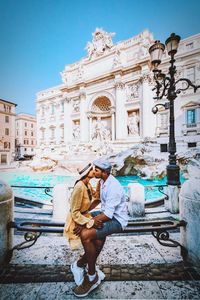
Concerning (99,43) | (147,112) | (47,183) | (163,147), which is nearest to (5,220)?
(47,183)

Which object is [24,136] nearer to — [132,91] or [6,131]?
[6,131]

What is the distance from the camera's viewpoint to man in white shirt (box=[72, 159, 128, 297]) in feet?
5.86

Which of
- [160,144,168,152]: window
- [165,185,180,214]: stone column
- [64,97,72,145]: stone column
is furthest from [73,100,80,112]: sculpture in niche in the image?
[165,185,180,214]: stone column

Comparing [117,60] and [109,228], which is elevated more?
[117,60]

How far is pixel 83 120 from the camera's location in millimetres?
24938

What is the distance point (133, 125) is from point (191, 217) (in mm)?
19806

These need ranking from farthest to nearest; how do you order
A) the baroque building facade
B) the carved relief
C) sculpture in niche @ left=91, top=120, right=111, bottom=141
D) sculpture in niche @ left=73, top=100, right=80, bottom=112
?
sculpture in niche @ left=73, top=100, right=80, bottom=112 → sculpture in niche @ left=91, top=120, right=111, bottom=141 → the carved relief → the baroque building facade

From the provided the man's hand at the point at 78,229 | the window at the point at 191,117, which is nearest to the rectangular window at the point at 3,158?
the window at the point at 191,117

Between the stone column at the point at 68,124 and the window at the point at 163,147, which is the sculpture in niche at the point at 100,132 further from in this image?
the window at the point at 163,147

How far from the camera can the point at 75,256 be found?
7.96 ft

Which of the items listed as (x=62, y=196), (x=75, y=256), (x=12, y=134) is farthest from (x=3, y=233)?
(x=12, y=134)

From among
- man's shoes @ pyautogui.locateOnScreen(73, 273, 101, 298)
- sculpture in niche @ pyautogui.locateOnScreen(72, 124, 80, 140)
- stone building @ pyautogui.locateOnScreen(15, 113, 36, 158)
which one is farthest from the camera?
stone building @ pyautogui.locateOnScreen(15, 113, 36, 158)

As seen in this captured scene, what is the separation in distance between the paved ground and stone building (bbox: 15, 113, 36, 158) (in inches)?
1796

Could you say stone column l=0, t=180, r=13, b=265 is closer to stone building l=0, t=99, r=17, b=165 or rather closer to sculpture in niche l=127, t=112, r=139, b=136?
sculpture in niche l=127, t=112, r=139, b=136
